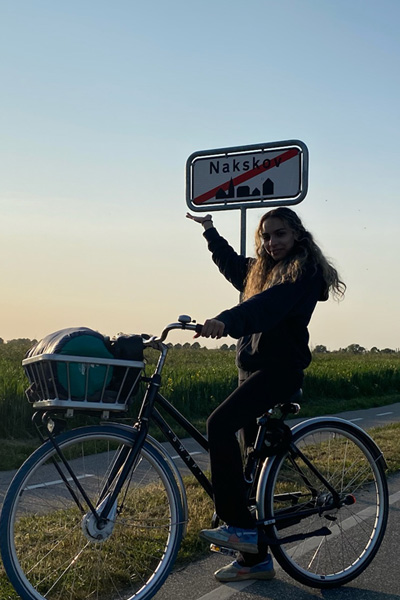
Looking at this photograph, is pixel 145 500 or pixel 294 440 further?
pixel 294 440

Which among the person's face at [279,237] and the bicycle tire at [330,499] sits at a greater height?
the person's face at [279,237]

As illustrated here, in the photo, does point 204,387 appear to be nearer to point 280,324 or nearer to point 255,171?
point 255,171

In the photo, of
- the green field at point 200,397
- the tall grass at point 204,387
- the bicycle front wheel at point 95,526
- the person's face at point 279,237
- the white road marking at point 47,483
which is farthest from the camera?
the tall grass at point 204,387

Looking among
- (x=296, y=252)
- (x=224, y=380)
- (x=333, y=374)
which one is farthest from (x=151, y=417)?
(x=333, y=374)

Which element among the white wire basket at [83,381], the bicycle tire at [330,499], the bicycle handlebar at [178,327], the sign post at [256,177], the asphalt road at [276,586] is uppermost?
the sign post at [256,177]

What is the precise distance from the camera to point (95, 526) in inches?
155

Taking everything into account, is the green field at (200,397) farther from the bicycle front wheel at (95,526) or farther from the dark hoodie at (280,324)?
the dark hoodie at (280,324)

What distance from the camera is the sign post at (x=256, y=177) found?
7840mm

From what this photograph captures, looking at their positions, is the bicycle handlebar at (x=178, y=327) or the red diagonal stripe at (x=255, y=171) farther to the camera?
the red diagonal stripe at (x=255, y=171)

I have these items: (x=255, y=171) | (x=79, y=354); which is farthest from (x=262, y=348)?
(x=255, y=171)

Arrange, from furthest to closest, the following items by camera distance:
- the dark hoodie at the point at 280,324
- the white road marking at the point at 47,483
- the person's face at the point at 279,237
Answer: the person's face at the point at 279,237 → the dark hoodie at the point at 280,324 → the white road marking at the point at 47,483

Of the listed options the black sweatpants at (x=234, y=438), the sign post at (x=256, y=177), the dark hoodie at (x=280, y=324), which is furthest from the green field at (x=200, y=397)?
the sign post at (x=256, y=177)

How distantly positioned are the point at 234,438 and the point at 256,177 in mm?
4127

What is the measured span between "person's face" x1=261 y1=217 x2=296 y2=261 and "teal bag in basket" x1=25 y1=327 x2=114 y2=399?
137 centimetres
